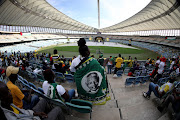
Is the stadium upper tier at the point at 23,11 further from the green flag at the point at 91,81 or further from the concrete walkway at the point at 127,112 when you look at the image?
the concrete walkway at the point at 127,112

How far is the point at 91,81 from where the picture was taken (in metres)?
2.36

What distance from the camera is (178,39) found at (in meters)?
29.5

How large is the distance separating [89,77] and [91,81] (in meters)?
0.11

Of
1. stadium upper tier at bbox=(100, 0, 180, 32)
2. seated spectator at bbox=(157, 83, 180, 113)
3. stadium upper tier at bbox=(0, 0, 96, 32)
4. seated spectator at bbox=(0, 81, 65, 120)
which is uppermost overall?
stadium upper tier at bbox=(0, 0, 96, 32)

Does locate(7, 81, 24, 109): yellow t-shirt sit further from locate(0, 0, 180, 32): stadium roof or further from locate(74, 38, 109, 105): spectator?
locate(0, 0, 180, 32): stadium roof

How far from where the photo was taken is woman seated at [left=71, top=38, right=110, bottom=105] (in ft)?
7.47

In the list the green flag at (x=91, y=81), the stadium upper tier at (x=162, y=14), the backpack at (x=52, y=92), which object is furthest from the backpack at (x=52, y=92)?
the stadium upper tier at (x=162, y=14)

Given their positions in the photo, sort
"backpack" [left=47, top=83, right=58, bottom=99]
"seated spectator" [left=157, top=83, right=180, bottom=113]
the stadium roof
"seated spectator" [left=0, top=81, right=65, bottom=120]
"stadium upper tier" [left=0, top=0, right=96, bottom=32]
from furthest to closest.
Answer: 1. "stadium upper tier" [left=0, top=0, right=96, bottom=32]
2. the stadium roof
3. "seated spectator" [left=157, top=83, right=180, bottom=113]
4. "backpack" [left=47, top=83, right=58, bottom=99]
5. "seated spectator" [left=0, top=81, right=65, bottom=120]

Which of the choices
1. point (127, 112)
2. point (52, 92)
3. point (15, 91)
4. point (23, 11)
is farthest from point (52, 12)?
point (127, 112)

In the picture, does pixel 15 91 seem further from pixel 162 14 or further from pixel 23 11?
pixel 23 11

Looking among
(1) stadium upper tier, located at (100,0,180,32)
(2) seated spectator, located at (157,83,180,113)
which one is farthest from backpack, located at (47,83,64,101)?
(1) stadium upper tier, located at (100,0,180,32)

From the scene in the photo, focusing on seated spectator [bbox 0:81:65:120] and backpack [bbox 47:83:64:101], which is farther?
backpack [bbox 47:83:64:101]

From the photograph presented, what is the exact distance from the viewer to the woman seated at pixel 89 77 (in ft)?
7.47

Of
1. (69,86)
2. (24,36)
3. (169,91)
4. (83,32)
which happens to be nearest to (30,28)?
(24,36)
